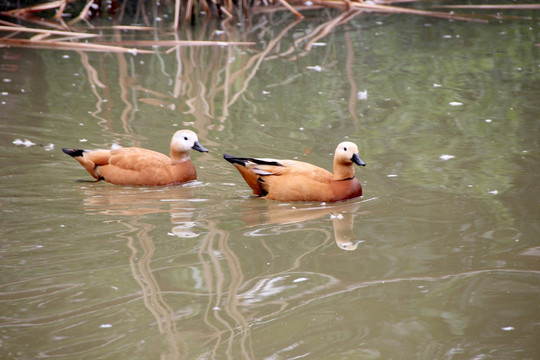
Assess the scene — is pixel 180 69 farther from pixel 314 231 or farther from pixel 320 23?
pixel 314 231

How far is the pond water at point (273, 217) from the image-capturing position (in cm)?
384

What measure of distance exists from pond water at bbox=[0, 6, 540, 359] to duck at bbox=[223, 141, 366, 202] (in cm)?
10

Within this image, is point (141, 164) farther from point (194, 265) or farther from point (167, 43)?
point (167, 43)

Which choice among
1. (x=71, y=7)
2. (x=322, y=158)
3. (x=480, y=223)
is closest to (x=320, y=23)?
(x=71, y=7)

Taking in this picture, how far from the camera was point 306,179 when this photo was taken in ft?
19.5

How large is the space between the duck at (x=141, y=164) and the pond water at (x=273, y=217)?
10cm

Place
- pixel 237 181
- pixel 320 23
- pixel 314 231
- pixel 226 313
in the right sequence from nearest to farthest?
pixel 226 313, pixel 314 231, pixel 237 181, pixel 320 23

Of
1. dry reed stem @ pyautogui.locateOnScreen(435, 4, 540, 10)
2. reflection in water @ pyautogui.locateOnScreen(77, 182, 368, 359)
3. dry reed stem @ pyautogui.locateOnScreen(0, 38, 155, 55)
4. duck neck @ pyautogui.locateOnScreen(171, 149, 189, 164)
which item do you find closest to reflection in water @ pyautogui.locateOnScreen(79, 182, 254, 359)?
reflection in water @ pyautogui.locateOnScreen(77, 182, 368, 359)

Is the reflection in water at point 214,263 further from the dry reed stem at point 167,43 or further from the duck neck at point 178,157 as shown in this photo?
the dry reed stem at point 167,43

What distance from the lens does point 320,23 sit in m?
13.4

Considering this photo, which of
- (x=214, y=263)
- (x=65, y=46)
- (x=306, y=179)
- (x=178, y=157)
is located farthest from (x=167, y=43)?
(x=214, y=263)

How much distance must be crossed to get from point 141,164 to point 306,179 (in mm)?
1540

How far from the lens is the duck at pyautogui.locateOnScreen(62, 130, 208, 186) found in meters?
6.45

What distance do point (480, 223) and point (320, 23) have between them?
879 cm
